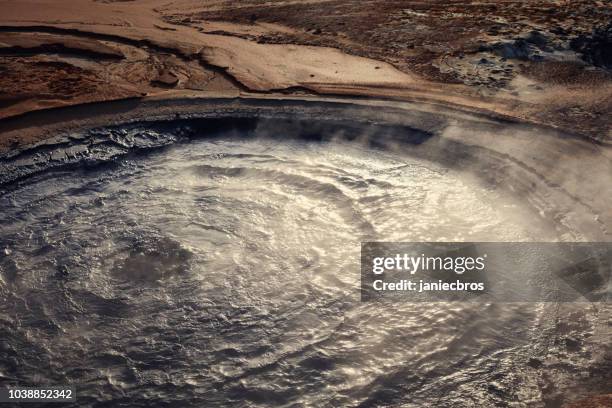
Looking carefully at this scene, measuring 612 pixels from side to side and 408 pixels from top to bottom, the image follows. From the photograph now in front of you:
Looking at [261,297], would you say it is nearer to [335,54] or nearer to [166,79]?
[166,79]

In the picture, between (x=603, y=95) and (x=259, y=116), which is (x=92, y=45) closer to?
(x=259, y=116)

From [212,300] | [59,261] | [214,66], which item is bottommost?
[212,300]

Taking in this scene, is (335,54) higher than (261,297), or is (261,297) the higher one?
(335,54)

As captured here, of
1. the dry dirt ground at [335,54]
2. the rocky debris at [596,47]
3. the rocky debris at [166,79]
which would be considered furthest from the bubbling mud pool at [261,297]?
the rocky debris at [596,47]

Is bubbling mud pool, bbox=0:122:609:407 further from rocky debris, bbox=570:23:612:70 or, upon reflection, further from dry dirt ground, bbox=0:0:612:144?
rocky debris, bbox=570:23:612:70

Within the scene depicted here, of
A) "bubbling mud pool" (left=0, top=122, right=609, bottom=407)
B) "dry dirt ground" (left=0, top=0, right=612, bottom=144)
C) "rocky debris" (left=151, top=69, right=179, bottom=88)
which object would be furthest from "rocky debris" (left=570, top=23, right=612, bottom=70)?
"rocky debris" (left=151, top=69, right=179, bottom=88)

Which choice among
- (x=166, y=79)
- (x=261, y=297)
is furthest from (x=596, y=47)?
(x=261, y=297)

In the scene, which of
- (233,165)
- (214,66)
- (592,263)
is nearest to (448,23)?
(214,66)
